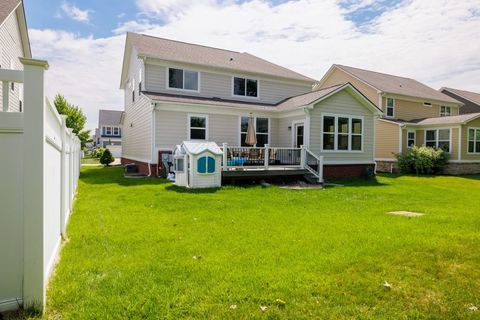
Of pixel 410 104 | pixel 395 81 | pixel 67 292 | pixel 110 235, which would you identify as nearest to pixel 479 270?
pixel 67 292

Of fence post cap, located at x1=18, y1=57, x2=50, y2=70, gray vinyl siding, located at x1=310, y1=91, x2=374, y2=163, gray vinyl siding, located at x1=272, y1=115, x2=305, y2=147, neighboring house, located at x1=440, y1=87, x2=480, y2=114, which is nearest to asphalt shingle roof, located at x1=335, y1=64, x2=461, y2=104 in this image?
neighboring house, located at x1=440, y1=87, x2=480, y2=114

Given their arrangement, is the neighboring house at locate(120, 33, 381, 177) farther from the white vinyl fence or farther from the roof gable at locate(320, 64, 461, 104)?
the white vinyl fence

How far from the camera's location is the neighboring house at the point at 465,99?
33000mm

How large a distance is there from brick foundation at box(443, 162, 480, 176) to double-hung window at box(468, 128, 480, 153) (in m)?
1.03

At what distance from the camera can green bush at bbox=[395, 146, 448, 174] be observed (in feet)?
66.6

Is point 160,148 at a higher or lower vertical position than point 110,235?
higher

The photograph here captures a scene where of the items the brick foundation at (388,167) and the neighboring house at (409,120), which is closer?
the neighboring house at (409,120)

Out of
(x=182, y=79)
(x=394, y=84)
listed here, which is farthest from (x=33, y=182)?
(x=394, y=84)

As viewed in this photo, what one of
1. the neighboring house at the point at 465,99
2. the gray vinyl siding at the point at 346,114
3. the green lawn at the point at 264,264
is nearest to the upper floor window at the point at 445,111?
the neighboring house at the point at 465,99

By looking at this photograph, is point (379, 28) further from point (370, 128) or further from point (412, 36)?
point (370, 128)

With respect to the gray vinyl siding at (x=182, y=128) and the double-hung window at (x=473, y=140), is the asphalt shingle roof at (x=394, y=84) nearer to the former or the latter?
the double-hung window at (x=473, y=140)

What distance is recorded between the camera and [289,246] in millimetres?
4812

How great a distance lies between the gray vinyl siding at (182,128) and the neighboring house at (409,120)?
13.2 meters

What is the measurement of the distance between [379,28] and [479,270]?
13672mm
